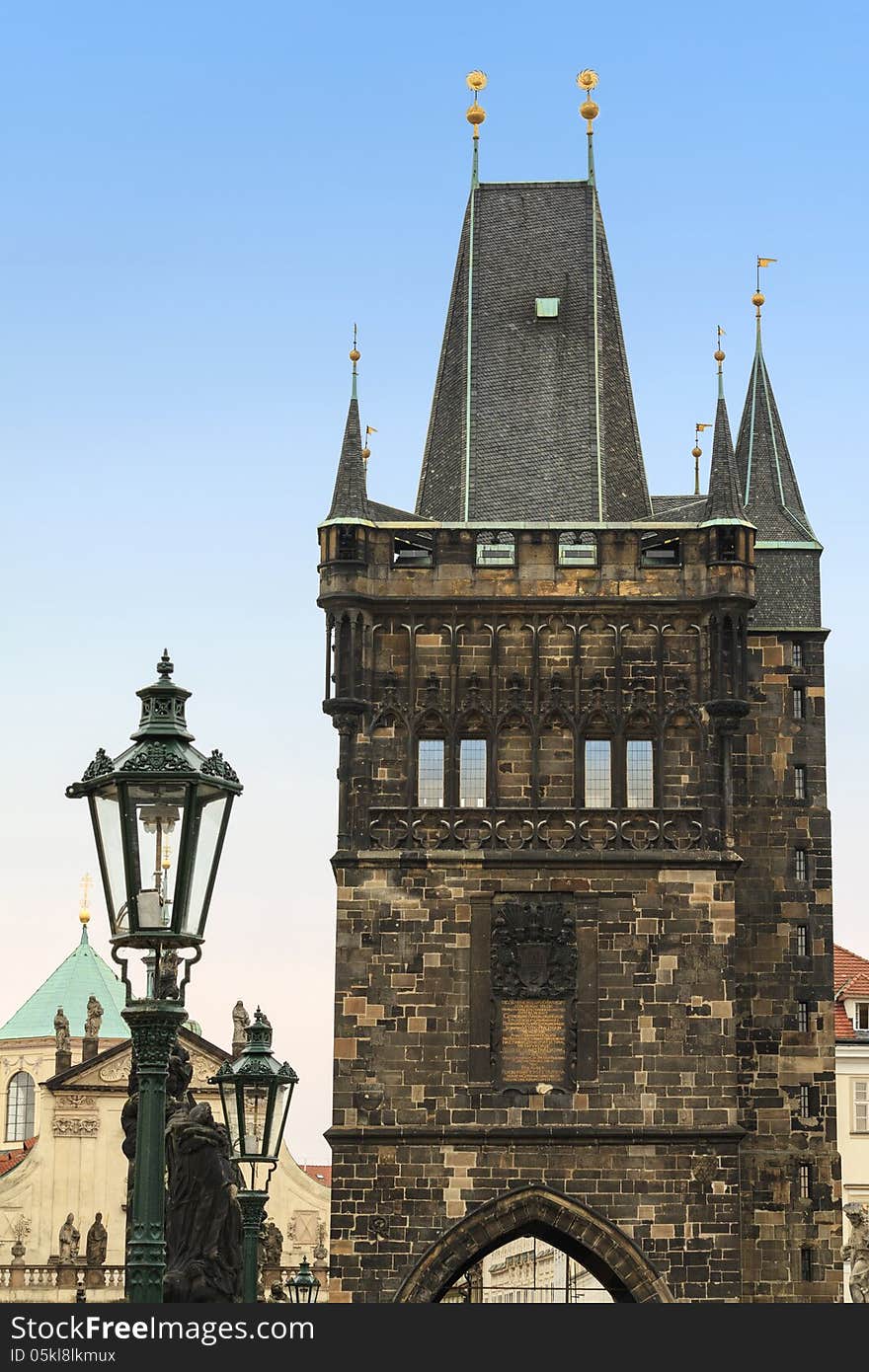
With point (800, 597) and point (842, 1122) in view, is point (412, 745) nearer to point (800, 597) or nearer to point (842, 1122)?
point (800, 597)

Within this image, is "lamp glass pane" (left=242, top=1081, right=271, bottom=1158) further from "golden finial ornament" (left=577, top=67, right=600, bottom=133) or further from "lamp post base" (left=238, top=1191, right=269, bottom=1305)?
"golden finial ornament" (left=577, top=67, right=600, bottom=133)

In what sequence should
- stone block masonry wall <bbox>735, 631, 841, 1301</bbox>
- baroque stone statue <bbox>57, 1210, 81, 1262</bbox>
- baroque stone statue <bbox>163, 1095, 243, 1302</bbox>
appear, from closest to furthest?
baroque stone statue <bbox>163, 1095, 243, 1302</bbox> < stone block masonry wall <bbox>735, 631, 841, 1301</bbox> < baroque stone statue <bbox>57, 1210, 81, 1262</bbox>

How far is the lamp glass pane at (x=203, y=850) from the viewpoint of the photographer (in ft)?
45.2

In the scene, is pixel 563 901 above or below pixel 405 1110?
above

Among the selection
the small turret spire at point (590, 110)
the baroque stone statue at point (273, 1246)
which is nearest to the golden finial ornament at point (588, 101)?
the small turret spire at point (590, 110)

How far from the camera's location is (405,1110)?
1737 inches

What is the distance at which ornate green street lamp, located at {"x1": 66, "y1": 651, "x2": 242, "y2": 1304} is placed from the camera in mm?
13727

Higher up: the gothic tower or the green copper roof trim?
the green copper roof trim

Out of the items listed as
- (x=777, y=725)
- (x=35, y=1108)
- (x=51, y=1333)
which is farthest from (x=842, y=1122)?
(x=51, y=1333)

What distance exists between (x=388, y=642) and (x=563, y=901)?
471cm

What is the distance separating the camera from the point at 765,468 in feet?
167

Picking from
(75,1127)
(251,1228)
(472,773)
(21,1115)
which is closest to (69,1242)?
(75,1127)

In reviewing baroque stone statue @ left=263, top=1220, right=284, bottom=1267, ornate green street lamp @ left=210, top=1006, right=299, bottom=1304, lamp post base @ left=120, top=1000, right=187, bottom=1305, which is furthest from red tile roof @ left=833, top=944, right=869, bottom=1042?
lamp post base @ left=120, top=1000, right=187, bottom=1305

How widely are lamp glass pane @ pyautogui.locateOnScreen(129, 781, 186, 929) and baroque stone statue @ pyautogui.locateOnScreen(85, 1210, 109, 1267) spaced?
47.7 meters
